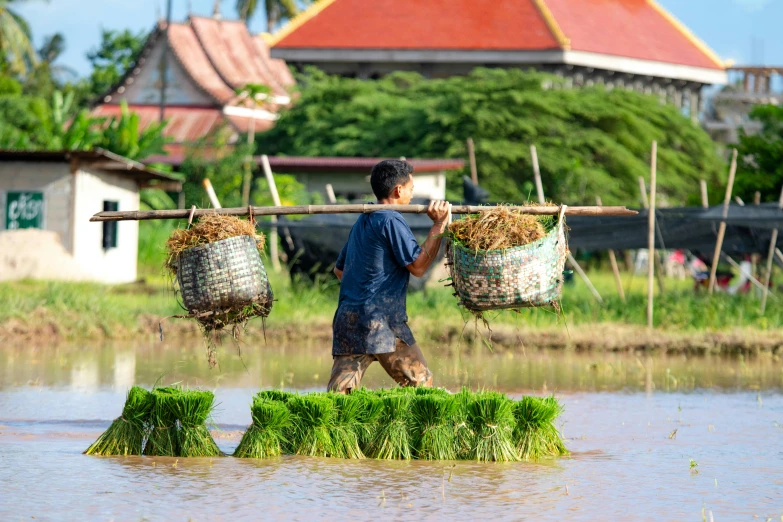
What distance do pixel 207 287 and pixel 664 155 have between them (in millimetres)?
28863

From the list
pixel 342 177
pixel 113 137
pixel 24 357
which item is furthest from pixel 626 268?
pixel 24 357

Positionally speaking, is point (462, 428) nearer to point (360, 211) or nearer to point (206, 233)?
point (360, 211)

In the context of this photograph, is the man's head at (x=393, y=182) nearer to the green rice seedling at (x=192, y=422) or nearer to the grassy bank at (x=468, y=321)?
the green rice seedling at (x=192, y=422)

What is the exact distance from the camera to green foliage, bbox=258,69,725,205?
32156mm

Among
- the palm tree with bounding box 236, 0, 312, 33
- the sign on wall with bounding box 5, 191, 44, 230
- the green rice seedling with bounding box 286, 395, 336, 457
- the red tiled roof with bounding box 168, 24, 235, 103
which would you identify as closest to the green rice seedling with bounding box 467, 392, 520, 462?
the green rice seedling with bounding box 286, 395, 336, 457

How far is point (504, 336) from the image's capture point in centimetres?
1512

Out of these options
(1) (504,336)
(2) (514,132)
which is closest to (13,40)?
(2) (514,132)

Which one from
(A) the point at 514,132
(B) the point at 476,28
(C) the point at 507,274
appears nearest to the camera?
(C) the point at 507,274

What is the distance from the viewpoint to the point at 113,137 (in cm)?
2700

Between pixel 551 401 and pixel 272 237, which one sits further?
pixel 272 237

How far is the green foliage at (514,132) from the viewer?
32156 mm

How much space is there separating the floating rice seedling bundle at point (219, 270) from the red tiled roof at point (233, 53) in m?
35.5

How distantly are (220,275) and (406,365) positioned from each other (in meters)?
1.25

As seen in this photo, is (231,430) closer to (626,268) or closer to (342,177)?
(342,177)
